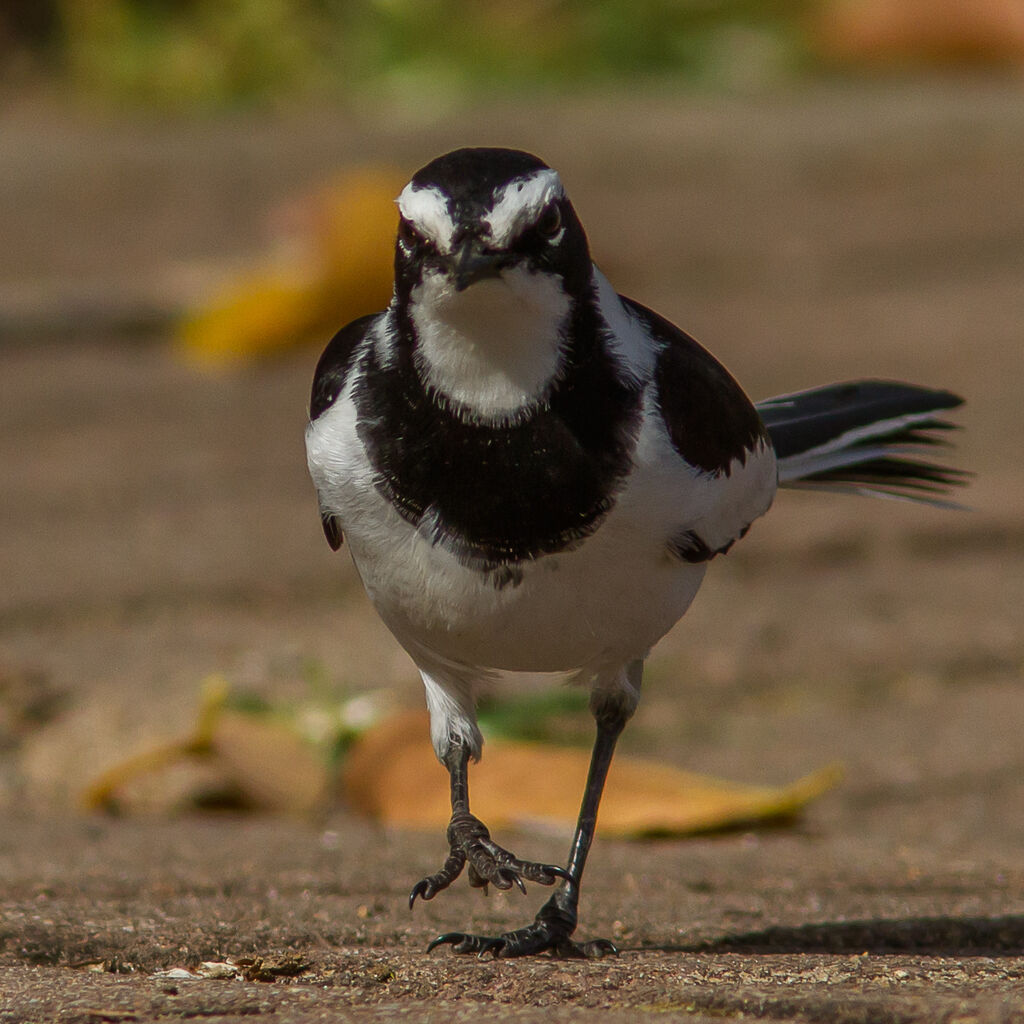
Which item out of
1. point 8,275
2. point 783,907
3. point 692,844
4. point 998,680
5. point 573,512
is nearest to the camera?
point 573,512

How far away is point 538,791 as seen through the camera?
4.57m

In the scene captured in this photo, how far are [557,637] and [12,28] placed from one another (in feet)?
40.6

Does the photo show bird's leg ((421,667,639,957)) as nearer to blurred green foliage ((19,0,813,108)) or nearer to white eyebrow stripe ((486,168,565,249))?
white eyebrow stripe ((486,168,565,249))

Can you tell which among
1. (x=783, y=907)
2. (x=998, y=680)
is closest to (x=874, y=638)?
(x=998, y=680)

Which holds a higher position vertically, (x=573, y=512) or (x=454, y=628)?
(x=573, y=512)

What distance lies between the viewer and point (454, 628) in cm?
306

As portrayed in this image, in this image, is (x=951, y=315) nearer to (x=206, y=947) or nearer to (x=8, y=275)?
(x=8, y=275)

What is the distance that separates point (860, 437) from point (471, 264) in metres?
1.55

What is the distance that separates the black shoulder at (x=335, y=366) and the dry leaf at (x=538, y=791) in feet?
5.21

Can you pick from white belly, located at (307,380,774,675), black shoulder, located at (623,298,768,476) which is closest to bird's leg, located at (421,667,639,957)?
white belly, located at (307,380,774,675)

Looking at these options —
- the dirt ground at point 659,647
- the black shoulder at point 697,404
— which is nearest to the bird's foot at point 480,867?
the dirt ground at point 659,647

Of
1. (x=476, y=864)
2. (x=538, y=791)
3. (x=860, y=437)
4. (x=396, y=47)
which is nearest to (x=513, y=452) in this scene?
(x=476, y=864)

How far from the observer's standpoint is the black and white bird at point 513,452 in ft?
9.34

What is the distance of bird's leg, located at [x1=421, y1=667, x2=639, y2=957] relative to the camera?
122 inches
